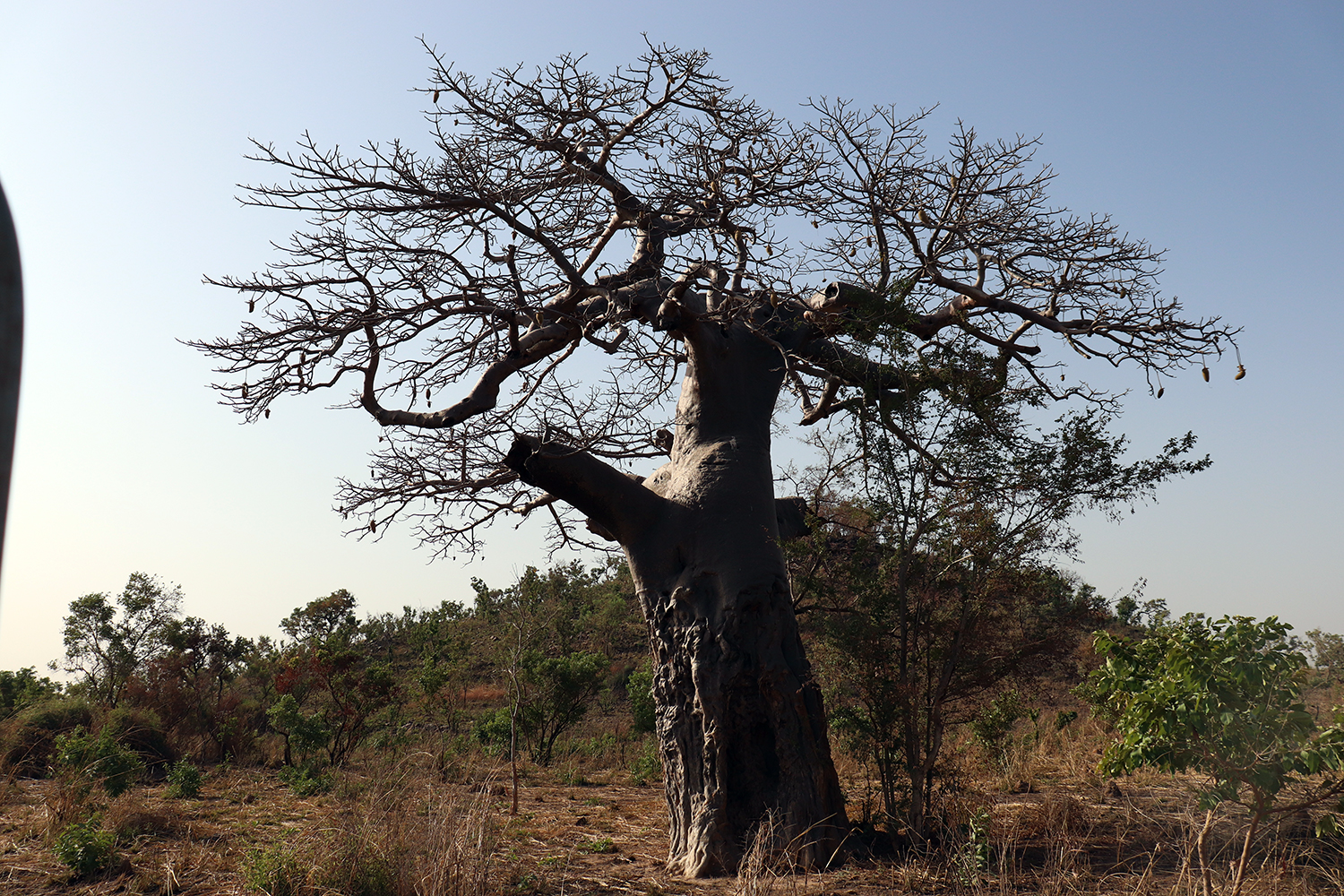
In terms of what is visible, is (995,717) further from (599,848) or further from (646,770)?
(646,770)

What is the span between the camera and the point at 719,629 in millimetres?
5039

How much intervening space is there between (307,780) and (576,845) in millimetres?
3227

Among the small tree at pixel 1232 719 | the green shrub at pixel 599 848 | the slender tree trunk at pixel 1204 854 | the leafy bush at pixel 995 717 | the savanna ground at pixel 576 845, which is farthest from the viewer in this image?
the green shrub at pixel 599 848

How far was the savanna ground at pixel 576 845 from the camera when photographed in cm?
395

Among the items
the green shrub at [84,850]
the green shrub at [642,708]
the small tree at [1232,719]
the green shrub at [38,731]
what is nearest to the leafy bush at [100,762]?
the green shrub at [38,731]

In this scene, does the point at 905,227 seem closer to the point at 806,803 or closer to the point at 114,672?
the point at 806,803

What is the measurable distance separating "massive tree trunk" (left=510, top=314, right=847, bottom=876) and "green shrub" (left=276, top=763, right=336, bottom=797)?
370 centimetres

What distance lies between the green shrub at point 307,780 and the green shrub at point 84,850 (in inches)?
98.5

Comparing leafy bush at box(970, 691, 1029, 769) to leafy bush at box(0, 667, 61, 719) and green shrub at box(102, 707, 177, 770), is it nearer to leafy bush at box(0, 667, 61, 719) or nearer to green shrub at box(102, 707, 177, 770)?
green shrub at box(102, 707, 177, 770)

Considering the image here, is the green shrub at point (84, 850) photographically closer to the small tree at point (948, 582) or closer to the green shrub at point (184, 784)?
the green shrub at point (184, 784)

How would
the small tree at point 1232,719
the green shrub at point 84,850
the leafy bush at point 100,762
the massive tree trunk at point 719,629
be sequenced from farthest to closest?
the leafy bush at point 100,762 < the massive tree trunk at point 719,629 < the green shrub at point 84,850 < the small tree at point 1232,719

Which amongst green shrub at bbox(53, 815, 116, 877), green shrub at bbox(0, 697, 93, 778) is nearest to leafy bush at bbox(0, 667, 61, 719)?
green shrub at bbox(0, 697, 93, 778)

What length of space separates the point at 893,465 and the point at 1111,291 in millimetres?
2566

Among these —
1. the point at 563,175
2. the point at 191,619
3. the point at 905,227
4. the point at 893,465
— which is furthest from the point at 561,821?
the point at 191,619
